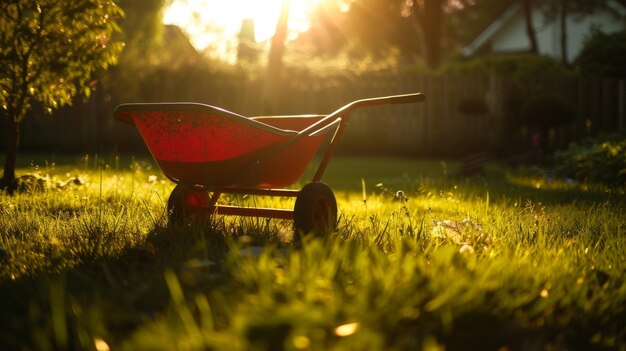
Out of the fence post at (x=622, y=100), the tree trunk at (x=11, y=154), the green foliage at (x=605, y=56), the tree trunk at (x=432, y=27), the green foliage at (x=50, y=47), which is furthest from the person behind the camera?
the tree trunk at (x=432, y=27)

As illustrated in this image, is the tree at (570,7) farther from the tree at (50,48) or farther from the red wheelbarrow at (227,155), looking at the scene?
the red wheelbarrow at (227,155)

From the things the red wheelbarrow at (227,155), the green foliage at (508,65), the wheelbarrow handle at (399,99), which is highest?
the green foliage at (508,65)

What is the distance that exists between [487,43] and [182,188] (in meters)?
34.1

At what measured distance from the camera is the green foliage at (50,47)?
6.12 m

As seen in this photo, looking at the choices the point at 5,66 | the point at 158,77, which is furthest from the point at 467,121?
the point at 5,66

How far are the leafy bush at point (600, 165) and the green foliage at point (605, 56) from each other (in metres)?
9.04

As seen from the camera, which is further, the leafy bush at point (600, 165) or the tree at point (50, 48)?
the leafy bush at point (600, 165)

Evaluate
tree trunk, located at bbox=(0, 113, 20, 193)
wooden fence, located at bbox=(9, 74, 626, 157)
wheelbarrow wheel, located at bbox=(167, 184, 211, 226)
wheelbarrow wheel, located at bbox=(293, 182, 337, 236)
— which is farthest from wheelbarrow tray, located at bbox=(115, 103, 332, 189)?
wooden fence, located at bbox=(9, 74, 626, 157)

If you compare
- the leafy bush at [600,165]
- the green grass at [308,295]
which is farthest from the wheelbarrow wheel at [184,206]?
the leafy bush at [600,165]

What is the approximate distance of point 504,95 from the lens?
14867 mm

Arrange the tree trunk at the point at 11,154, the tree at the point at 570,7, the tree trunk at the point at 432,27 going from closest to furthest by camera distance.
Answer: the tree trunk at the point at 11,154
the tree trunk at the point at 432,27
the tree at the point at 570,7

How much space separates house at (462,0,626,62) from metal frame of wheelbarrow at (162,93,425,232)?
3068cm

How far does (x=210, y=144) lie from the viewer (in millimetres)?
4188

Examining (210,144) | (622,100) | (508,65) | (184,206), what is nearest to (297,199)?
(210,144)
